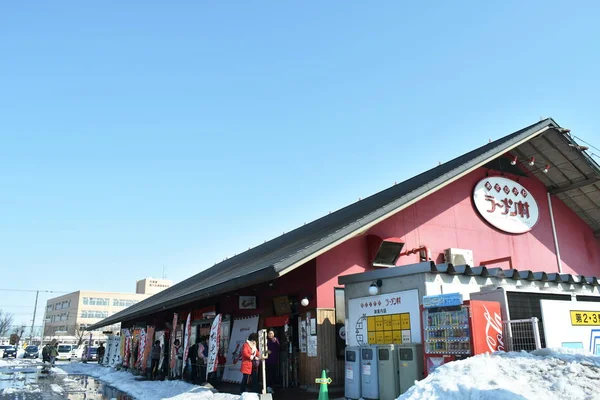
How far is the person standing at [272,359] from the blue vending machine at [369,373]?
11.1 ft

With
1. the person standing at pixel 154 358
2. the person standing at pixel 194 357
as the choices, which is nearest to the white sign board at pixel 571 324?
the person standing at pixel 194 357

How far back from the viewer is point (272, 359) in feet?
43.8

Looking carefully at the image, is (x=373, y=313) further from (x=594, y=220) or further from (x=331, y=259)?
(x=594, y=220)

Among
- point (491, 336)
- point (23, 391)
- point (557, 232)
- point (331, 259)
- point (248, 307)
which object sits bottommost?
point (23, 391)

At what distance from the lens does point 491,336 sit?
8945mm

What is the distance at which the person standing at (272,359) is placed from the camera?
1330cm

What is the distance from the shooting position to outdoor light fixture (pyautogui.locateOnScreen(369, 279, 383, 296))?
1099 centimetres

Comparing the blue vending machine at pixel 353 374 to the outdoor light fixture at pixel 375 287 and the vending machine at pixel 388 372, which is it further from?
the outdoor light fixture at pixel 375 287

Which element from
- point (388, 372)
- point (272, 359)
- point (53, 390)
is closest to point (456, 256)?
point (388, 372)

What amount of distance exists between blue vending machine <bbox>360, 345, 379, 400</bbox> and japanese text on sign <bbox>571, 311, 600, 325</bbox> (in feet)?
12.9

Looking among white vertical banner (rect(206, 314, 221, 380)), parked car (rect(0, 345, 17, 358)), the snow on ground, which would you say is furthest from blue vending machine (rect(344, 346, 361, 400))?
parked car (rect(0, 345, 17, 358))

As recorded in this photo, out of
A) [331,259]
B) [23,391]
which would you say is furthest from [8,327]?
[331,259]

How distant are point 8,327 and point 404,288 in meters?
133

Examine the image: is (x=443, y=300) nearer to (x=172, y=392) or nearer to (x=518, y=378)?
(x=518, y=378)
